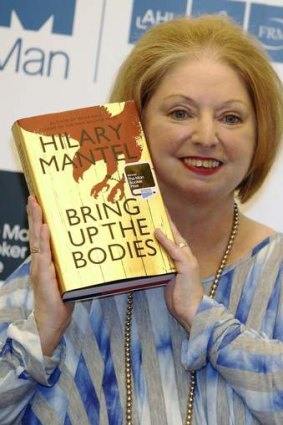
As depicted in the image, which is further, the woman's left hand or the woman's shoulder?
the woman's shoulder

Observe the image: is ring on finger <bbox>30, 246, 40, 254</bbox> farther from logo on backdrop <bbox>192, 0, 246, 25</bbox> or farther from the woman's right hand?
logo on backdrop <bbox>192, 0, 246, 25</bbox>

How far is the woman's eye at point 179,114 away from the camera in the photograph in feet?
4.48

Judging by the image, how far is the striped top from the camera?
1258 mm

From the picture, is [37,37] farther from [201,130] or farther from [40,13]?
[201,130]

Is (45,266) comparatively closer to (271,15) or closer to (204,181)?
(204,181)

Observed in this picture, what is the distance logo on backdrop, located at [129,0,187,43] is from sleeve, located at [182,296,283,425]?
0.81 metres

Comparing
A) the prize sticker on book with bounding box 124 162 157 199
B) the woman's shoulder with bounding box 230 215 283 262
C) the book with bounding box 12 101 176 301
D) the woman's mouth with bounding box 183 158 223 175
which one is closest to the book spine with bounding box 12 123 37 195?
the book with bounding box 12 101 176 301

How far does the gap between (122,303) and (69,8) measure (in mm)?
776

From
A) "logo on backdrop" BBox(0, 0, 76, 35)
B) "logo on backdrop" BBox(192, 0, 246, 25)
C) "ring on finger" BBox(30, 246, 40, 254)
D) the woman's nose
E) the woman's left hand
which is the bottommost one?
the woman's left hand

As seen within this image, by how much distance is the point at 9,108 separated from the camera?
191 centimetres

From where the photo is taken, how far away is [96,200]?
1258 mm

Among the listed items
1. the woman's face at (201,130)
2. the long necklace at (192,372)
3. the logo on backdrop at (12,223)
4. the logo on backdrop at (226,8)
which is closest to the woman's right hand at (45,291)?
the long necklace at (192,372)

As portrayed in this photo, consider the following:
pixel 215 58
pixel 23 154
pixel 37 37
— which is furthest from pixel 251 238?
pixel 37 37

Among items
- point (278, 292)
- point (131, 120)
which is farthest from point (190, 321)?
point (131, 120)
